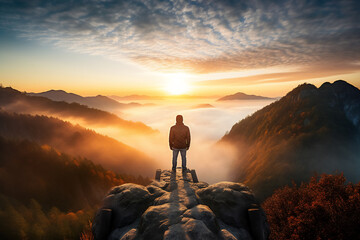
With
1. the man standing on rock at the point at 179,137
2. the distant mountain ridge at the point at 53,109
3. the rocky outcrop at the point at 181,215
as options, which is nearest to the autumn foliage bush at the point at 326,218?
the rocky outcrop at the point at 181,215

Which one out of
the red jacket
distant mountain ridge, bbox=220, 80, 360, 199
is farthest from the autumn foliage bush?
distant mountain ridge, bbox=220, 80, 360, 199

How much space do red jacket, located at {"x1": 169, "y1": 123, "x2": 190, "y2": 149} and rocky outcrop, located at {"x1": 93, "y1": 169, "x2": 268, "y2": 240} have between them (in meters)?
3.28

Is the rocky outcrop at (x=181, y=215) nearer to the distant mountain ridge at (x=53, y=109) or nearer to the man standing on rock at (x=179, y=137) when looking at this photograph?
the man standing on rock at (x=179, y=137)

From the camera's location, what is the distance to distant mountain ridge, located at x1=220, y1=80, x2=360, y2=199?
148 feet

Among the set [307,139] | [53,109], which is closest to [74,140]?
[307,139]

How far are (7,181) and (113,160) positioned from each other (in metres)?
55.5

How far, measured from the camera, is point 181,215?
17.6 feet

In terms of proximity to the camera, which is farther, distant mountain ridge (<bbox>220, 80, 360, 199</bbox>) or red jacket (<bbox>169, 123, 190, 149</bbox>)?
distant mountain ridge (<bbox>220, 80, 360, 199</bbox>)

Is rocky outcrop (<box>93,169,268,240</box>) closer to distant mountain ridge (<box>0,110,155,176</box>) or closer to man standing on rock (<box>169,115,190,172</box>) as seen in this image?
man standing on rock (<box>169,115,190,172</box>)

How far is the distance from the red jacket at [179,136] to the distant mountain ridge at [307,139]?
43.1 metres

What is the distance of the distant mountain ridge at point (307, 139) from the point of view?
4519cm

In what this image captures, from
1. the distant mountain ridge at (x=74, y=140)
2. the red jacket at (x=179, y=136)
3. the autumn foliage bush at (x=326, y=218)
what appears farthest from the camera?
the distant mountain ridge at (x=74, y=140)

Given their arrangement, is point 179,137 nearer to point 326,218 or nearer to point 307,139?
point 326,218

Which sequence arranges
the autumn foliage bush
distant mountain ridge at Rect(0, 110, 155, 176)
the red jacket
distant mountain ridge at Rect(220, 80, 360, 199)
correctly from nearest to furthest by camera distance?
the autumn foliage bush, the red jacket, distant mountain ridge at Rect(220, 80, 360, 199), distant mountain ridge at Rect(0, 110, 155, 176)
